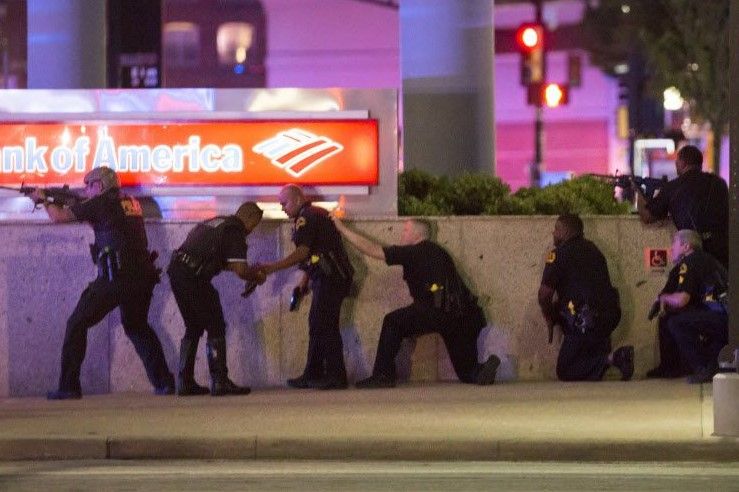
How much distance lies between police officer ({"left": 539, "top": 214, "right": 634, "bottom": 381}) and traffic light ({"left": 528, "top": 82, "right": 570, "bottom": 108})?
7517mm

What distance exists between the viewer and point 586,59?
50406 millimetres

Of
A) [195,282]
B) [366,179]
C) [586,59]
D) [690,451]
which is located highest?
[586,59]

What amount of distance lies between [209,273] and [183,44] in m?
41.2

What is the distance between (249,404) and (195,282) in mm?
1122

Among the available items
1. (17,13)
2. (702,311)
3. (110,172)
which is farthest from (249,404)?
(17,13)

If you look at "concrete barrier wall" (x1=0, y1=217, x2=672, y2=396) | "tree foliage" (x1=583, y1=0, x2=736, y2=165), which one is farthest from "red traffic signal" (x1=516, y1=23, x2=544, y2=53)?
"tree foliage" (x1=583, y1=0, x2=736, y2=165)

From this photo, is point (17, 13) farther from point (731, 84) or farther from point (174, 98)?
point (731, 84)

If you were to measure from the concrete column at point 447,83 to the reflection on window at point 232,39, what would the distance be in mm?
33749

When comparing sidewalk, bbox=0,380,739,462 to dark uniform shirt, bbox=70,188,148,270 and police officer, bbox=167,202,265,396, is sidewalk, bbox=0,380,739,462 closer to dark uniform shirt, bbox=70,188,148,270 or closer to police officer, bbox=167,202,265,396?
police officer, bbox=167,202,265,396

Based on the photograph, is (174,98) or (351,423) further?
(174,98)

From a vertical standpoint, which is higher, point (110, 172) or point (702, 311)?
point (110, 172)

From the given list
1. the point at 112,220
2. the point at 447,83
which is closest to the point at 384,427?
the point at 112,220

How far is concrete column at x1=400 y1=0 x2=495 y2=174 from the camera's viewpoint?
58.3 feet

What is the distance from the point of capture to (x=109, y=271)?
12570mm
